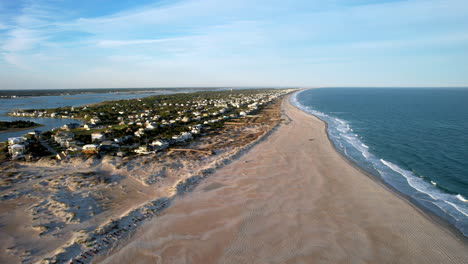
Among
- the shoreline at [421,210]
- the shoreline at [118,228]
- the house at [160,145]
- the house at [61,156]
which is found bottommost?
the shoreline at [421,210]

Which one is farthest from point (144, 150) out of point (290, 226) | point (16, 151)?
point (290, 226)

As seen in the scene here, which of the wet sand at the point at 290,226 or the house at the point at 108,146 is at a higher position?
the house at the point at 108,146

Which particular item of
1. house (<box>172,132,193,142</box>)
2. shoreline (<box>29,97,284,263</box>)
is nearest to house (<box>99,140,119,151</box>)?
house (<box>172,132,193,142</box>)

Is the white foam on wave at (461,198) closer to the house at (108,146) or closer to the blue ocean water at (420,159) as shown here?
the blue ocean water at (420,159)

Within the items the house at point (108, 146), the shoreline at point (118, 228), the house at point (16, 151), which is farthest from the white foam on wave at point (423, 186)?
the house at point (16, 151)

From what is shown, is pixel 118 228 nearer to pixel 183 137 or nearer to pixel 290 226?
pixel 290 226
